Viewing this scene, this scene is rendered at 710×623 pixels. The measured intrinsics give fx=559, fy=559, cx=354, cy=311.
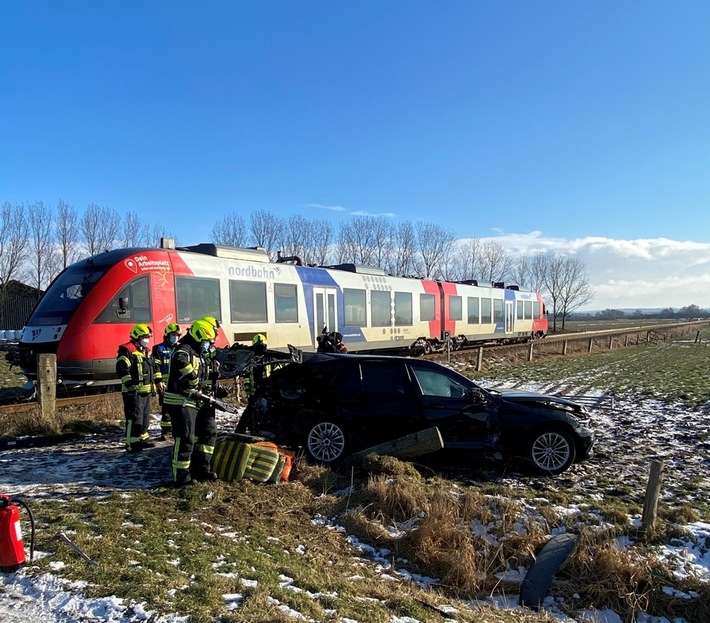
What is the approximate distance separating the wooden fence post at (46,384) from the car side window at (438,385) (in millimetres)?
5843

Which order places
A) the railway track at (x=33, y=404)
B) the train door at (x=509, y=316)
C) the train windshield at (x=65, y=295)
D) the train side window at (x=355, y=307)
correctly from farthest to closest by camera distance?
1. the train door at (x=509, y=316)
2. the train side window at (x=355, y=307)
3. the train windshield at (x=65, y=295)
4. the railway track at (x=33, y=404)

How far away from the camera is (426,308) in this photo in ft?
71.9

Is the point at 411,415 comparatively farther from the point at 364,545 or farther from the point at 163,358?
the point at 163,358

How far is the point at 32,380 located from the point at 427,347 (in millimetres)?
14740

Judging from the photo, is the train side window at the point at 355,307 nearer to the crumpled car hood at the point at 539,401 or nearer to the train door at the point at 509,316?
the crumpled car hood at the point at 539,401

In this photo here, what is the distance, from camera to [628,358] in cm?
2597

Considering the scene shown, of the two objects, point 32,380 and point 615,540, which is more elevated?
point 32,380

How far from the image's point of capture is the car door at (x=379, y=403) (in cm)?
696

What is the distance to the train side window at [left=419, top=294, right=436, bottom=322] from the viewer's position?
21531 mm

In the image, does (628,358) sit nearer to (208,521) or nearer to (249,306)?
(249,306)

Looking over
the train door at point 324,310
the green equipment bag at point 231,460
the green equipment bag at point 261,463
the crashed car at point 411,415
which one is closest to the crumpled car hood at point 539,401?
the crashed car at point 411,415

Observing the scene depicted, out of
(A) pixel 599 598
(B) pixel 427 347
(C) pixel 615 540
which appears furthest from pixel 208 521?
(B) pixel 427 347

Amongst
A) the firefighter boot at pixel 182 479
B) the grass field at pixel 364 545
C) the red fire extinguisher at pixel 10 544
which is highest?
the red fire extinguisher at pixel 10 544

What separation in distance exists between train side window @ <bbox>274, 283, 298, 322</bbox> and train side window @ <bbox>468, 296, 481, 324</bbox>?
1261 centimetres
